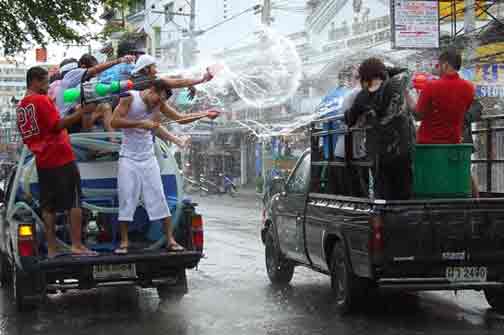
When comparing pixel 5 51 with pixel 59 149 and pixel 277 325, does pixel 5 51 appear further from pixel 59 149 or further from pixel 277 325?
pixel 277 325

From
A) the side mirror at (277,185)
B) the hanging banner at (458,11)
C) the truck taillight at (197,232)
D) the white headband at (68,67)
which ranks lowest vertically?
the truck taillight at (197,232)

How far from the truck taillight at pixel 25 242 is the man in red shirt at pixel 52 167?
1.07ft

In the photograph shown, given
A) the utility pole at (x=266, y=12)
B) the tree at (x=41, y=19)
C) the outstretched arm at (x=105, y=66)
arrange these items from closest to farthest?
the outstretched arm at (x=105, y=66), the tree at (x=41, y=19), the utility pole at (x=266, y=12)

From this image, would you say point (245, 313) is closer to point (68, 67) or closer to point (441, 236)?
point (441, 236)

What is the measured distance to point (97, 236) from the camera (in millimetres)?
9062

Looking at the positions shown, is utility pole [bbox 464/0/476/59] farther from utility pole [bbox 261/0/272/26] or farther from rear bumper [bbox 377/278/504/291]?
rear bumper [bbox 377/278/504/291]

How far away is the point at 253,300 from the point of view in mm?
9344

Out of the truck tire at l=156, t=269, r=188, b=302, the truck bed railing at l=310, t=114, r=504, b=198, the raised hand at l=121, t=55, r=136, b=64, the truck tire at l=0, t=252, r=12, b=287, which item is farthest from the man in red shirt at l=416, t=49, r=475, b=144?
the truck tire at l=0, t=252, r=12, b=287

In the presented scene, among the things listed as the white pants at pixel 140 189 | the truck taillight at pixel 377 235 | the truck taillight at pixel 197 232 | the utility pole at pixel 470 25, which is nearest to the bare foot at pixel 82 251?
the white pants at pixel 140 189

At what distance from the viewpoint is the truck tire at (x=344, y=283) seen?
809 cm

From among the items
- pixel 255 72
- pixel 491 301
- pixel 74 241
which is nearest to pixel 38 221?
pixel 74 241

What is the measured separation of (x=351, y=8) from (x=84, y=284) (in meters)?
24.3

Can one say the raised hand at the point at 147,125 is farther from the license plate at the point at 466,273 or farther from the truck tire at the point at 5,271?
the license plate at the point at 466,273

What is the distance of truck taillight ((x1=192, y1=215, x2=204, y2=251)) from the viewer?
28.5 feet
